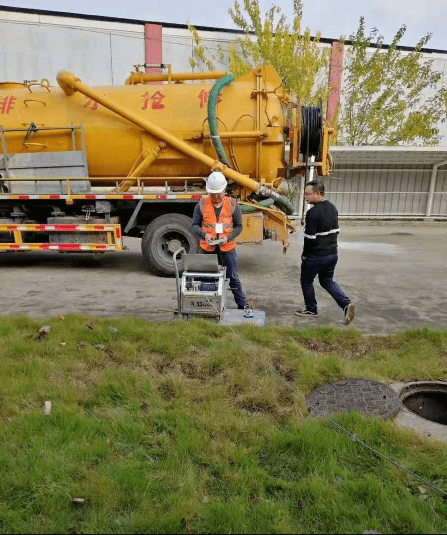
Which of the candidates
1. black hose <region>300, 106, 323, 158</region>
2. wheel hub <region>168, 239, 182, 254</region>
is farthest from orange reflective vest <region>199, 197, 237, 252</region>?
black hose <region>300, 106, 323, 158</region>

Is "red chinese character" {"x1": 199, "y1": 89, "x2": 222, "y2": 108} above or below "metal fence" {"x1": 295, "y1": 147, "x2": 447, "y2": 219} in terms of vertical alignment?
above

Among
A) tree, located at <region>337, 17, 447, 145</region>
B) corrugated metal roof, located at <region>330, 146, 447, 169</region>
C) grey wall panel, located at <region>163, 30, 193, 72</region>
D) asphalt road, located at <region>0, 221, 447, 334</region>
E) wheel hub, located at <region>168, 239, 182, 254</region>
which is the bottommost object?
asphalt road, located at <region>0, 221, 447, 334</region>

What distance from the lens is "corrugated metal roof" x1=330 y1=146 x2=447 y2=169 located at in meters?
13.6

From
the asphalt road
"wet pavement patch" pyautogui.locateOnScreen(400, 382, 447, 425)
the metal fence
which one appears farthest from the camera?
the metal fence

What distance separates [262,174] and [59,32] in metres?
14.2

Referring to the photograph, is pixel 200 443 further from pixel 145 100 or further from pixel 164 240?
pixel 145 100

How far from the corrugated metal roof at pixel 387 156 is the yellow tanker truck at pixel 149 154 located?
23.0ft

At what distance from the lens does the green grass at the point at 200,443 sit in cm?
202

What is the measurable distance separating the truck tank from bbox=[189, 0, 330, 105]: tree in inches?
358

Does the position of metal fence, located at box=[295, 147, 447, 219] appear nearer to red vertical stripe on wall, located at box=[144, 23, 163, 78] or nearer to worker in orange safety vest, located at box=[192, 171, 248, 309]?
red vertical stripe on wall, located at box=[144, 23, 163, 78]

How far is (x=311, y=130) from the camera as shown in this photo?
23.8 ft

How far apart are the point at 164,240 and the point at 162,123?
6.84 ft

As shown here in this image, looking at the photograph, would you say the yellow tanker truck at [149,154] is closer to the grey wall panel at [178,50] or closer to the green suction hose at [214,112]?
the green suction hose at [214,112]

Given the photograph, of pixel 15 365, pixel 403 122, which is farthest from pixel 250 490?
pixel 403 122
